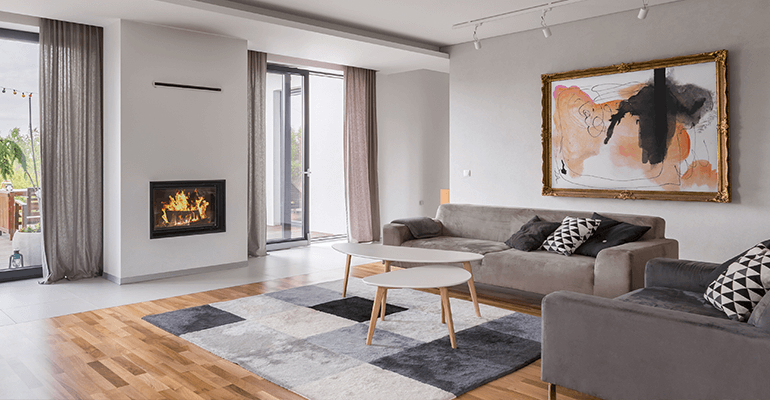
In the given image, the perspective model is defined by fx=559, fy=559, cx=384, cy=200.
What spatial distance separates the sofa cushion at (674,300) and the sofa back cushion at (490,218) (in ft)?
4.65

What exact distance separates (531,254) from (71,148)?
427 centimetres

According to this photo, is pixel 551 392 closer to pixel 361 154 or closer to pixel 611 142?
pixel 611 142

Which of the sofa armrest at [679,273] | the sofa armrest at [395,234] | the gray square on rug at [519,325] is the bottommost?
the gray square on rug at [519,325]

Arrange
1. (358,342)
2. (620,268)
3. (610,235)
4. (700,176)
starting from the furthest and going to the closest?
(700,176) → (610,235) → (620,268) → (358,342)

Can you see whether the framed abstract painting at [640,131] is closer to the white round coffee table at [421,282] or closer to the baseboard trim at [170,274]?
the white round coffee table at [421,282]

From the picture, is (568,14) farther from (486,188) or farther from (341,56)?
(341,56)

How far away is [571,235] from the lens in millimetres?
4367

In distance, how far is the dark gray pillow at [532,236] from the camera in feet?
15.0

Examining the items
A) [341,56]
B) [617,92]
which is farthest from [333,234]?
[617,92]

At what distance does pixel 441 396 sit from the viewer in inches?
102

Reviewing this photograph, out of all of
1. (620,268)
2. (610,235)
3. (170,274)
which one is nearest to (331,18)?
(170,274)

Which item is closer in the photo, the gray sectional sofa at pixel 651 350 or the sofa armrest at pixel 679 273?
the gray sectional sofa at pixel 651 350

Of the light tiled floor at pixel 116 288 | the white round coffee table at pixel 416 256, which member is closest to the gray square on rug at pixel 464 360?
the white round coffee table at pixel 416 256

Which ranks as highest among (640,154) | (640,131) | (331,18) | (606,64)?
(331,18)
